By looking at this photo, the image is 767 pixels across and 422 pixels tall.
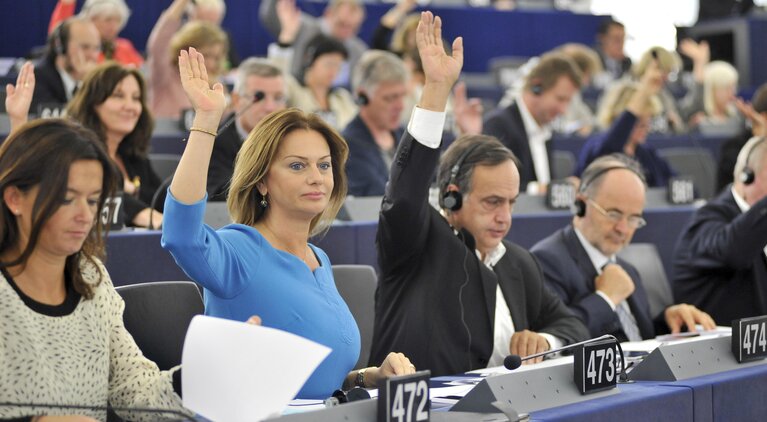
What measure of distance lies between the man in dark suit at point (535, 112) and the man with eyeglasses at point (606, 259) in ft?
4.86

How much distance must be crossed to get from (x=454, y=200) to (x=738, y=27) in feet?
25.9

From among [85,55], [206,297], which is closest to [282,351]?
[206,297]

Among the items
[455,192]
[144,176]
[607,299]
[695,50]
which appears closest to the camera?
[455,192]

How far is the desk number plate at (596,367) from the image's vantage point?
86.9 inches

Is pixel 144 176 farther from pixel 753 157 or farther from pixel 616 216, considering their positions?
pixel 753 157

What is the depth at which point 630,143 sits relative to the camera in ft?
Result: 18.8

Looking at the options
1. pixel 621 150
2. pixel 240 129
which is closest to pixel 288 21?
pixel 621 150

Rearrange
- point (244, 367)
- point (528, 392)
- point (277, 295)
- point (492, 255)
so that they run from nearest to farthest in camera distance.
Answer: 1. point (244, 367)
2. point (528, 392)
3. point (277, 295)
4. point (492, 255)

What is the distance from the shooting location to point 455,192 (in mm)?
2857

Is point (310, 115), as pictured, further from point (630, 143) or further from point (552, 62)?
point (630, 143)

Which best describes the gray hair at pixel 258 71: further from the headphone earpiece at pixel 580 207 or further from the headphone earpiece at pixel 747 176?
the headphone earpiece at pixel 747 176

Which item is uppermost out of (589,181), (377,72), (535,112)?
(377,72)

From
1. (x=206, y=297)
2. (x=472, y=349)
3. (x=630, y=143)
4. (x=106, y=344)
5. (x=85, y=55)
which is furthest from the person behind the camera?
(x=630, y=143)

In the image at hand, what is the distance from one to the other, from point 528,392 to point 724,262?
6.34ft
